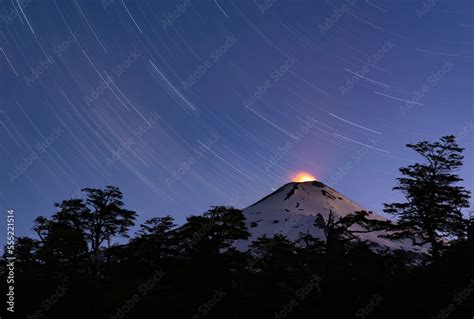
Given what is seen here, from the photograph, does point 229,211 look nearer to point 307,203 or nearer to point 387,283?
point 387,283

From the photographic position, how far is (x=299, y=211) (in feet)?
404

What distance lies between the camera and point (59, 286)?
46.0 ft

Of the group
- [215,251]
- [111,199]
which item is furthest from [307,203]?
[215,251]

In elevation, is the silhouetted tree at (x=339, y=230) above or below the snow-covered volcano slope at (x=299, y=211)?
below

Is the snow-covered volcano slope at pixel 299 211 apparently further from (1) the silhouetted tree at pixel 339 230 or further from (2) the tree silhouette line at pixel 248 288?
(2) the tree silhouette line at pixel 248 288

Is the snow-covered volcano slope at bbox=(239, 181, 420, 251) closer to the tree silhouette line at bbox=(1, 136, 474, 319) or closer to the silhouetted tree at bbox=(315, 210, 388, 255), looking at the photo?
the silhouetted tree at bbox=(315, 210, 388, 255)

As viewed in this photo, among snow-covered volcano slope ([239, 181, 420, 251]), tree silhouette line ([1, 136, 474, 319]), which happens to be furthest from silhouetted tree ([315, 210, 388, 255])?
snow-covered volcano slope ([239, 181, 420, 251])

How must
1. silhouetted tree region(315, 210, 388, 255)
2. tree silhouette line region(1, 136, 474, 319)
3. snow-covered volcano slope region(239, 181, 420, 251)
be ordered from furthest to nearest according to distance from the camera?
snow-covered volcano slope region(239, 181, 420, 251)
silhouetted tree region(315, 210, 388, 255)
tree silhouette line region(1, 136, 474, 319)

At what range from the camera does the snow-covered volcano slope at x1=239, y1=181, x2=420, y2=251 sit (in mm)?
102938

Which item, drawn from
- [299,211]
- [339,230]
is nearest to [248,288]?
[339,230]

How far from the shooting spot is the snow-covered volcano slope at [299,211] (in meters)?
103

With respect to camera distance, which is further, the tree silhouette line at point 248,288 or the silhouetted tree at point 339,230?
the silhouetted tree at point 339,230

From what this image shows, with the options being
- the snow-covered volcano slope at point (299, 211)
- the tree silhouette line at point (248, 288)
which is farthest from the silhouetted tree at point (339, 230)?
the snow-covered volcano slope at point (299, 211)

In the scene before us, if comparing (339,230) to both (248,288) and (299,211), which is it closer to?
(248,288)
